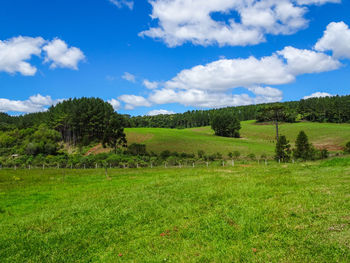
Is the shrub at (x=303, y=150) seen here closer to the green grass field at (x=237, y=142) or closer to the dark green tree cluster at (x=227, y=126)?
the green grass field at (x=237, y=142)

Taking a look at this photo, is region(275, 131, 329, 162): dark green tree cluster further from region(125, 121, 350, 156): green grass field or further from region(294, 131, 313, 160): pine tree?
region(125, 121, 350, 156): green grass field

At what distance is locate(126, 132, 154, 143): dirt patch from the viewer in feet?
300

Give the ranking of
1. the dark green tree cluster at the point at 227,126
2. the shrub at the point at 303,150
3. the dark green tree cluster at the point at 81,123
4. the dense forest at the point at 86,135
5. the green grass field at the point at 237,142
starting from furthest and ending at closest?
the dark green tree cluster at the point at 227,126, the dark green tree cluster at the point at 81,123, the green grass field at the point at 237,142, the dense forest at the point at 86,135, the shrub at the point at 303,150

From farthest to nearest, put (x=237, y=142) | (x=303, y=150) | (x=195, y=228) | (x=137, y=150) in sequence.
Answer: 1. (x=237, y=142)
2. (x=137, y=150)
3. (x=303, y=150)
4. (x=195, y=228)

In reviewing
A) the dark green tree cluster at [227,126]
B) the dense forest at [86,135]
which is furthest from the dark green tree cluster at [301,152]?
the dark green tree cluster at [227,126]

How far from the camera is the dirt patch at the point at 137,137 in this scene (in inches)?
3598

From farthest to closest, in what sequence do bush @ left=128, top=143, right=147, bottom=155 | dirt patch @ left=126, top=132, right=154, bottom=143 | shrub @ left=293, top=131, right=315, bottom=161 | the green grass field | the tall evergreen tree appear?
dirt patch @ left=126, top=132, right=154, bottom=143 < the tall evergreen tree < the green grass field < bush @ left=128, top=143, right=147, bottom=155 < shrub @ left=293, top=131, right=315, bottom=161

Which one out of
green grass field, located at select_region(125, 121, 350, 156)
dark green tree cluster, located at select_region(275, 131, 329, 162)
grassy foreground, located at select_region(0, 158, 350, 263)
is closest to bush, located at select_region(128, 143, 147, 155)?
green grass field, located at select_region(125, 121, 350, 156)

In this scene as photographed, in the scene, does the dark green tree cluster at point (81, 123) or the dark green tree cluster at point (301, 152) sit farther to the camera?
the dark green tree cluster at point (81, 123)

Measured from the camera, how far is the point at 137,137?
97.1m

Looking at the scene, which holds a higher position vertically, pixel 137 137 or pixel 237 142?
pixel 137 137

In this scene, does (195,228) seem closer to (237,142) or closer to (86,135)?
(237,142)

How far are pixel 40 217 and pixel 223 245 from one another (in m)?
9.63

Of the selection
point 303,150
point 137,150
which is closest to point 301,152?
point 303,150
